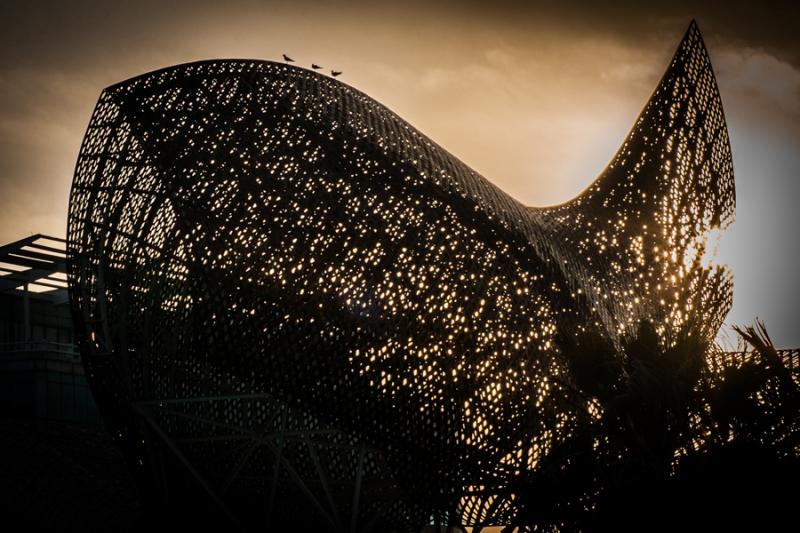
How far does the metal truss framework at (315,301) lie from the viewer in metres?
14.0

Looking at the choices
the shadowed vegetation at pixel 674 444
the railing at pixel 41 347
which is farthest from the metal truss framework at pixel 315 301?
the railing at pixel 41 347

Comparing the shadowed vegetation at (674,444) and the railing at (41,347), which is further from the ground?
the railing at (41,347)

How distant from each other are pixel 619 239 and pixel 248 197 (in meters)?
7.51

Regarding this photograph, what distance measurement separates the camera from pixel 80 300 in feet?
53.7

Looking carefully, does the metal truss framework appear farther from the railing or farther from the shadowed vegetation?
the railing

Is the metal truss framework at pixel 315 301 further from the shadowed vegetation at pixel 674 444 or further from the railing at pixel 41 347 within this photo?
the railing at pixel 41 347

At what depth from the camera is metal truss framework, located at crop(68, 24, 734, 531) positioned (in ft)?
45.9

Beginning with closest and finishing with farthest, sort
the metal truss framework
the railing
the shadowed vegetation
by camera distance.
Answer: the shadowed vegetation, the metal truss framework, the railing

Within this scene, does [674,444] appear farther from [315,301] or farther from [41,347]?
[41,347]

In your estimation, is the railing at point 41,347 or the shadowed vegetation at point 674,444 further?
the railing at point 41,347

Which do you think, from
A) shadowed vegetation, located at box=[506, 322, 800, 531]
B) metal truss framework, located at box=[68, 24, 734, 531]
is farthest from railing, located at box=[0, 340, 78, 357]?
shadowed vegetation, located at box=[506, 322, 800, 531]

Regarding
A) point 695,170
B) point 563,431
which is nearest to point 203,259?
point 563,431

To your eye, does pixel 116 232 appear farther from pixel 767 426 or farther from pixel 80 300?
pixel 767 426

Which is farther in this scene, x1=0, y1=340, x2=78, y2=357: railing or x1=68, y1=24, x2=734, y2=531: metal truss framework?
x1=0, y1=340, x2=78, y2=357: railing
